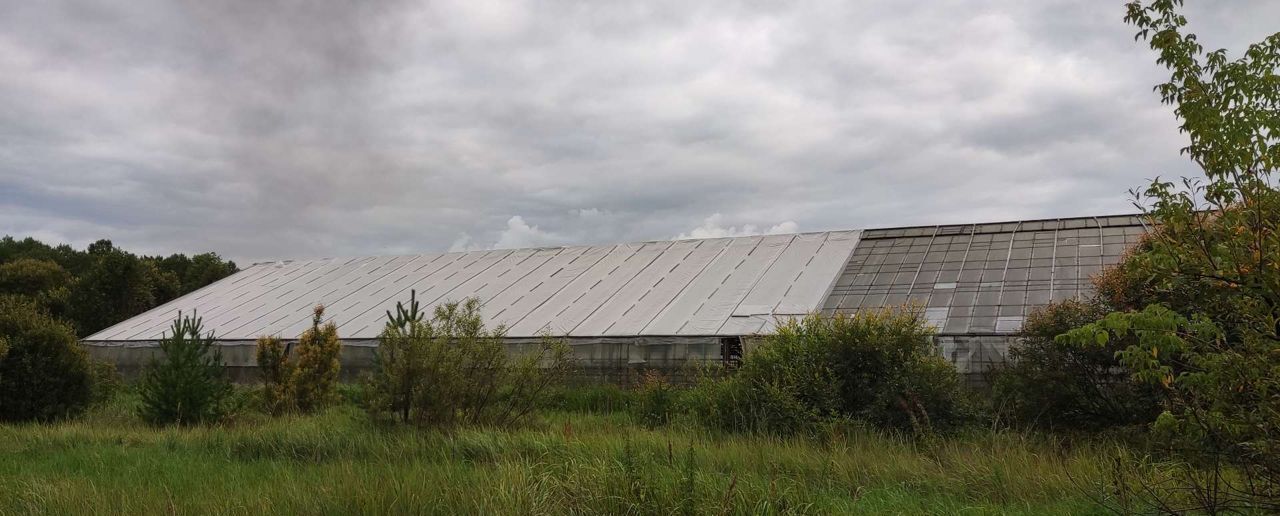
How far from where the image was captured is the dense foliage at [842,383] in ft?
44.4

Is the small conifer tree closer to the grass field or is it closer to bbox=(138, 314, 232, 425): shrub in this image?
bbox=(138, 314, 232, 425): shrub

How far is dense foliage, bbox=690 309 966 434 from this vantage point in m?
13.5

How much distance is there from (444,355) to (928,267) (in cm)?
1755

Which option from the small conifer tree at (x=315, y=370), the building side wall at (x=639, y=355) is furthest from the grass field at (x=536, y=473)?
the building side wall at (x=639, y=355)

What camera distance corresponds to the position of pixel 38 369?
1814cm

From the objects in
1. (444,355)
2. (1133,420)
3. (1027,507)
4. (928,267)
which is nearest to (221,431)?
(444,355)

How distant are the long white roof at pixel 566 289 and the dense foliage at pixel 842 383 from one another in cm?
742

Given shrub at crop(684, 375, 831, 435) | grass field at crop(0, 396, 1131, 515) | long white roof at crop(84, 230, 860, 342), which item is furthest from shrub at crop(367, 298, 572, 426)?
long white roof at crop(84, 230, 860, 342)

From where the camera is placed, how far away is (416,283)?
34375 mm

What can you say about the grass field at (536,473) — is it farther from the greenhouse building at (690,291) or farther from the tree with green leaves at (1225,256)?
the greenhouse building at (690,291)

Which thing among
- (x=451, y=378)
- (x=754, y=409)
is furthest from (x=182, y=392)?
(x=754, y=409)

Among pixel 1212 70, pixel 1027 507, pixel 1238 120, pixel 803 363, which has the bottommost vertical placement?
pixel 1027 507

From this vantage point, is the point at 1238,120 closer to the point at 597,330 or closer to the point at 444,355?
the point at 444,355

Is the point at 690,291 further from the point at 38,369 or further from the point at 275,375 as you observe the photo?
the point at 38,369
